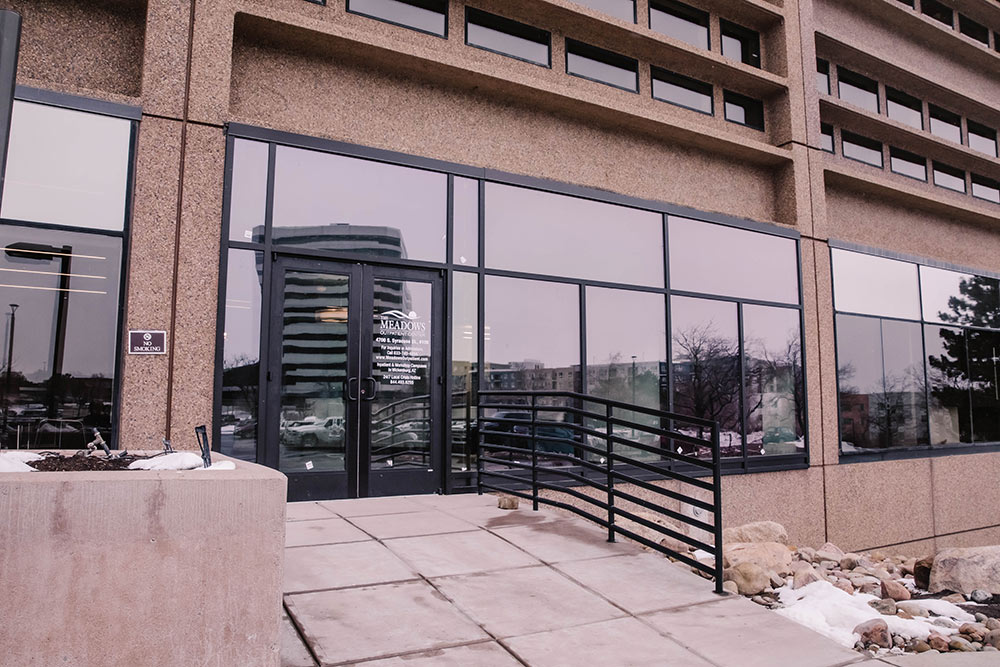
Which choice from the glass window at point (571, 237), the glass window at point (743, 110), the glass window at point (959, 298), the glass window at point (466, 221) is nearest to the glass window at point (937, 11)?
the glass window at point (959, 298)

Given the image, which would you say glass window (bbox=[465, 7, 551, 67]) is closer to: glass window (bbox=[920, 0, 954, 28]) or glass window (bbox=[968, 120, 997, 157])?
glass window (bbox=[920, 0, 954, 28])

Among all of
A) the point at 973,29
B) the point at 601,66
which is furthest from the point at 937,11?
the point at 601,66

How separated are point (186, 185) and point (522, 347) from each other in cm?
440

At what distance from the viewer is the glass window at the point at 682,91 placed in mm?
11375

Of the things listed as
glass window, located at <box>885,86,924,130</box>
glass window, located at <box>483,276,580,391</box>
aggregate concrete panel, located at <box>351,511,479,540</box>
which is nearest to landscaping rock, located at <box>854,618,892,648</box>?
aggregate concrete panel, located at <box>351,511,479,540</box>

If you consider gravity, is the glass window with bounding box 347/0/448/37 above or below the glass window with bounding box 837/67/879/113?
below

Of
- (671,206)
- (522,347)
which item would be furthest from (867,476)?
(522,347)

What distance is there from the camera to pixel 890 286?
13.6 meters

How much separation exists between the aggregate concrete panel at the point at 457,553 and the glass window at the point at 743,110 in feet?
30.2

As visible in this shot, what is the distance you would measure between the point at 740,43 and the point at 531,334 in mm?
7278

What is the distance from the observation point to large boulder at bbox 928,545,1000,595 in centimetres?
706

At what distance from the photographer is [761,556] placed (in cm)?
660

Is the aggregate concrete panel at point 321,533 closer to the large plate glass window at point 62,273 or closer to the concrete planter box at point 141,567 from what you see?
the large plate glass window at point 62,273

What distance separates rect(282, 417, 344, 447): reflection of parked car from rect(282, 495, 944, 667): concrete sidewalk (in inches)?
52.1
